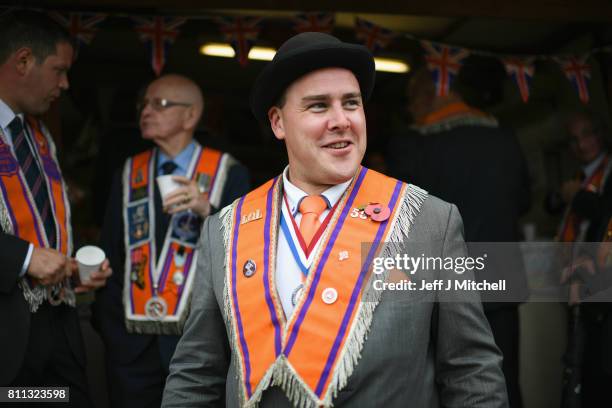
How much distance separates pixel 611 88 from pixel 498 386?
308cm

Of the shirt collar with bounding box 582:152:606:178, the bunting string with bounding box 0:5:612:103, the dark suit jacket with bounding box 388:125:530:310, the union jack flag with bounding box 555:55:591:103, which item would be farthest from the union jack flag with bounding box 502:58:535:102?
the dark suit jacket with bounding box 388:125:530:310

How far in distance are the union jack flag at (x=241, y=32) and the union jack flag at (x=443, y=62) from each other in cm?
103

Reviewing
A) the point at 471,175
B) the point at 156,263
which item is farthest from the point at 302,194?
the point at 471,175

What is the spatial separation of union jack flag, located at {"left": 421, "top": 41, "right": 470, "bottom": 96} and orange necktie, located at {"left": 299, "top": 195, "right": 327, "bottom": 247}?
2336mm

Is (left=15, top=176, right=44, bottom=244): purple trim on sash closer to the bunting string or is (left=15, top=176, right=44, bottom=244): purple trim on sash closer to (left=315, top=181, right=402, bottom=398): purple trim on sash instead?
the bunting string

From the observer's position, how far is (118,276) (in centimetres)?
382

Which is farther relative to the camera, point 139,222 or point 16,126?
point 139,222

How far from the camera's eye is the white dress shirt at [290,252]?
2164mm

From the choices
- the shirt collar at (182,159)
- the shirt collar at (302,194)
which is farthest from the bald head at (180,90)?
the shirt collar at (302,194)

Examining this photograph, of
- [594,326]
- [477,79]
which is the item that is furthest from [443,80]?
[477,79]

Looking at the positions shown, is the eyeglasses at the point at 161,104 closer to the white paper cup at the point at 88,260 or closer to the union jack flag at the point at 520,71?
the white paper cup at the point at 88,260

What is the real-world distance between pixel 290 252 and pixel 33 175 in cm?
156

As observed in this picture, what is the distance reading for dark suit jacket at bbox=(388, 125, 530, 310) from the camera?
161 inches

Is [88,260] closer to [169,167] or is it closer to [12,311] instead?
[12,311]
